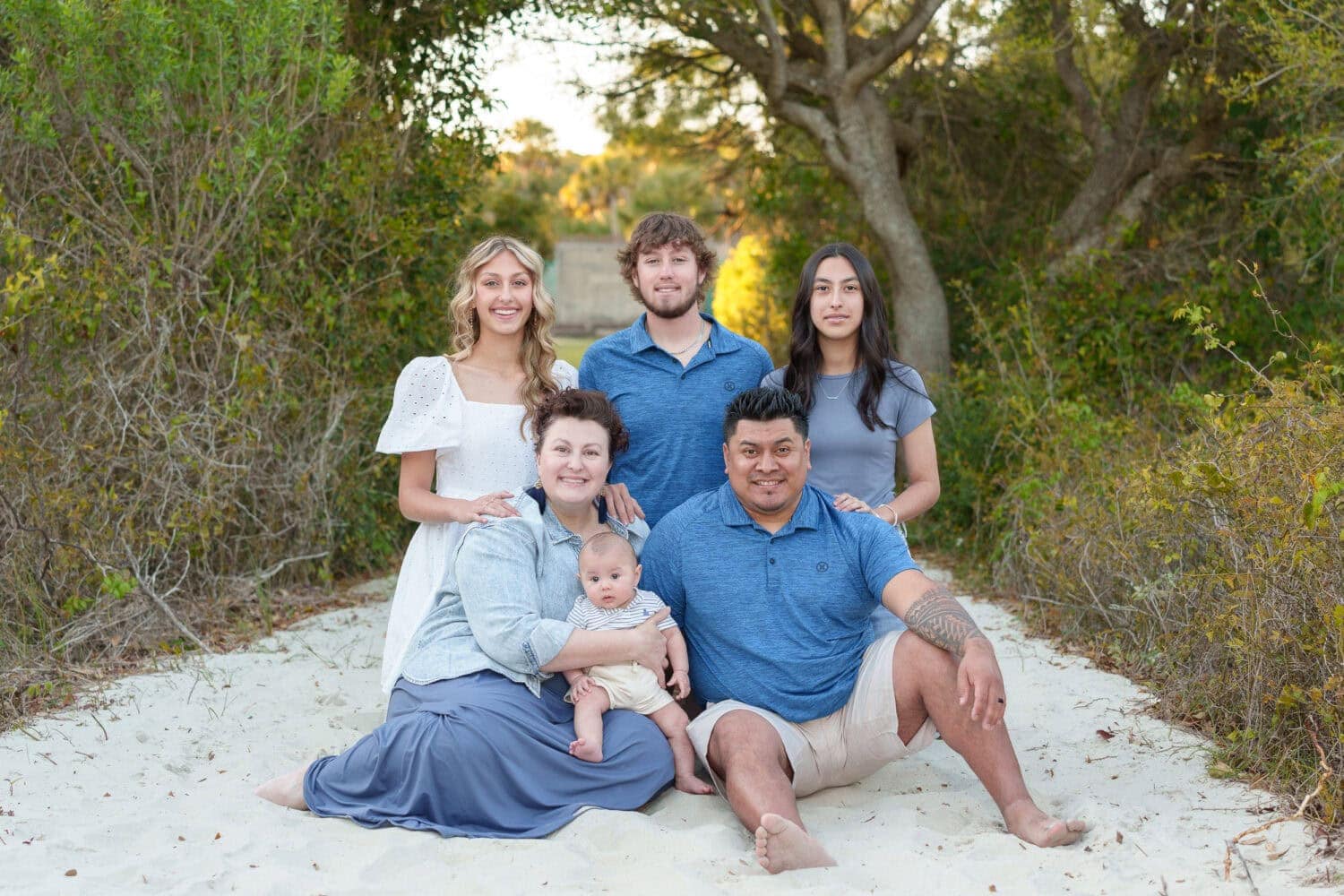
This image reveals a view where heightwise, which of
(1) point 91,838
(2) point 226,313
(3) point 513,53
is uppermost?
(3) point 513,53

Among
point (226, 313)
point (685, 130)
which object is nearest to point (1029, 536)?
point (226, 313)

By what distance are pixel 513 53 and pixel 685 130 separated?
11.0 feet

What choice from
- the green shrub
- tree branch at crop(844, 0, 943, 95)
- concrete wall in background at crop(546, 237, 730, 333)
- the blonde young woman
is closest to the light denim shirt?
the blonde young woman

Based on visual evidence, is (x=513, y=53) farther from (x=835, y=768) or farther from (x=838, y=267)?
(x=835, y=768)

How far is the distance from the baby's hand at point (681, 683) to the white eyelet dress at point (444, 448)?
83cm

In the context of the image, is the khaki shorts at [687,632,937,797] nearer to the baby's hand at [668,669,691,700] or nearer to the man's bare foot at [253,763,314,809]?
the baby's hand at [668,669,691,700]

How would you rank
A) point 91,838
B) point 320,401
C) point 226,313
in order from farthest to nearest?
point 320,401 < point 226,313 < point 91,838

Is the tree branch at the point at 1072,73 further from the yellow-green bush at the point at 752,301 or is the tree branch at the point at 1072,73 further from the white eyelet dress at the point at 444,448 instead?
the white eyelet dress at the point at 444,448

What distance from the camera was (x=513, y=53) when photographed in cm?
891

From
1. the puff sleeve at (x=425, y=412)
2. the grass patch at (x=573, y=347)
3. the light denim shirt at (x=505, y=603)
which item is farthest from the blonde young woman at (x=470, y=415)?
the grass patch at (x=573, y=347)

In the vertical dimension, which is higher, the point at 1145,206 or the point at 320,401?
the point at 1145,206

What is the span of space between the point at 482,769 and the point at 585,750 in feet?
0.96

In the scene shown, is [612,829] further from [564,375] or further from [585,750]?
[564,375]

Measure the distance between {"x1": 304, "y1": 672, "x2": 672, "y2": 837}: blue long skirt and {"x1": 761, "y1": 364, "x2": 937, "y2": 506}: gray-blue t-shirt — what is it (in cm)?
100
